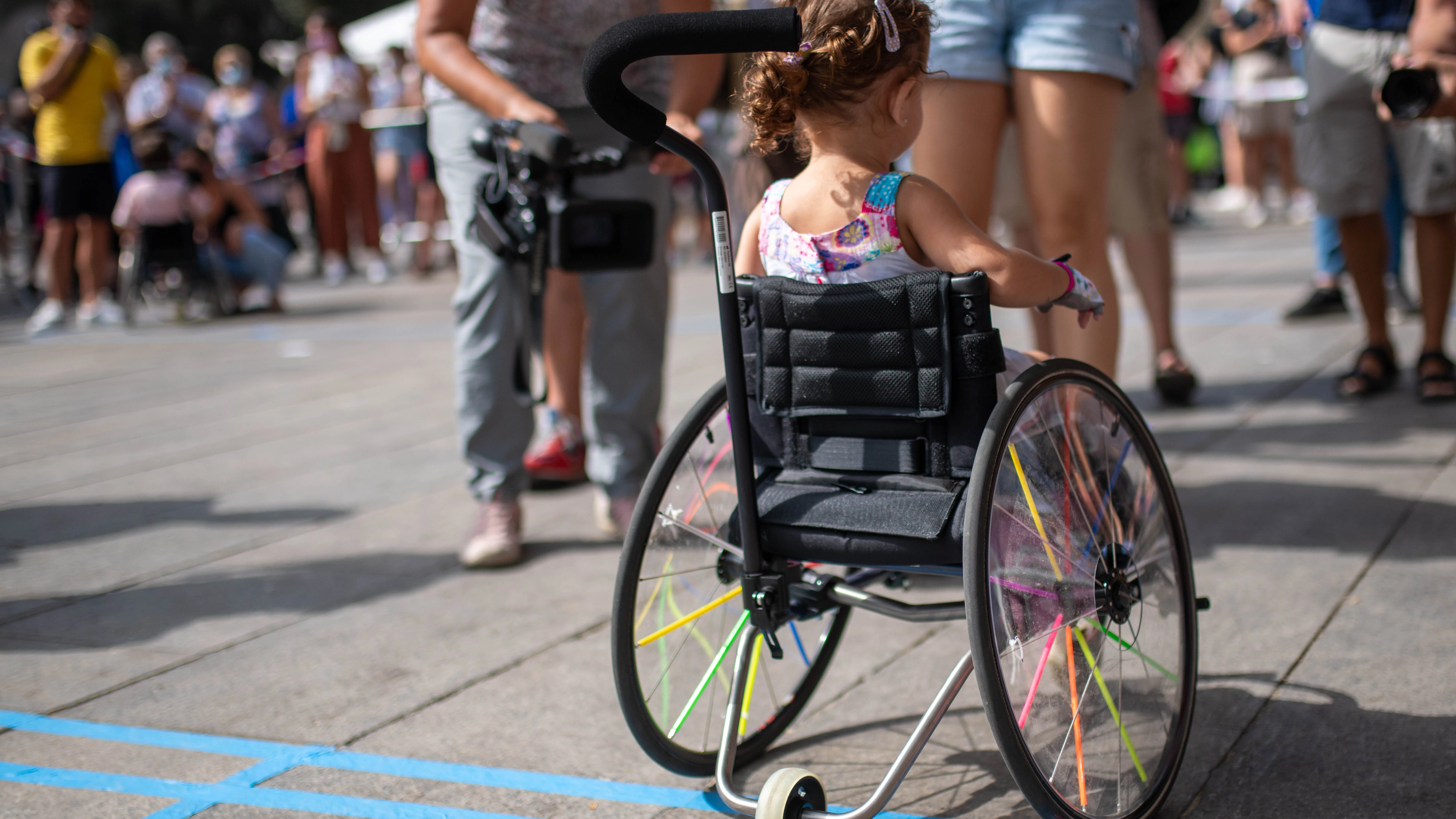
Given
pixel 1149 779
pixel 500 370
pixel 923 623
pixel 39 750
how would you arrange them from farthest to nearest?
pixel 500 370
pixel 923 623
pixel 39 750
pixel 1149 779

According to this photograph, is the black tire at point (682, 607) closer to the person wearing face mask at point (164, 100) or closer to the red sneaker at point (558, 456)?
the red sneaker at point (558, 456)

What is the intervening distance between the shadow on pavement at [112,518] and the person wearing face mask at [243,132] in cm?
747

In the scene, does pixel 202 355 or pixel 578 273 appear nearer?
pixel 578 273

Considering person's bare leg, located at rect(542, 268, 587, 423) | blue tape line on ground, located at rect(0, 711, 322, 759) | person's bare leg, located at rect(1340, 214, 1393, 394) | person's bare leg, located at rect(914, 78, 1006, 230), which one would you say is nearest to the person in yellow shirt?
person's bare leg, located at rect(542, 268, 587, 423)

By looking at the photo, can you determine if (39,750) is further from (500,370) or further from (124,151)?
(124,151)

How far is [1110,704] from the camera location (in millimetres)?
2008

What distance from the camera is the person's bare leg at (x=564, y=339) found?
13.8 ft

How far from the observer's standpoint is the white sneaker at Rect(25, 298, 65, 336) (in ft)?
29.3

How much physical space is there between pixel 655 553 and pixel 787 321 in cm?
43

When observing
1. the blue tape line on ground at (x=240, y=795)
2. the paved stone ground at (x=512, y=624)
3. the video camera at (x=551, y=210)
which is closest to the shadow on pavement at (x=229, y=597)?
the paved stone ground at (x=512, y=624)

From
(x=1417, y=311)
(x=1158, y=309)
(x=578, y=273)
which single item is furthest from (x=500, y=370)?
(x=1417, y=311)

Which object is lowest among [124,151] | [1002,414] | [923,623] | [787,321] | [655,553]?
[923,623]

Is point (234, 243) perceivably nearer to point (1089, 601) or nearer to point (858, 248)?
point (858, 248)

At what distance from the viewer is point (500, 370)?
11.6ft
